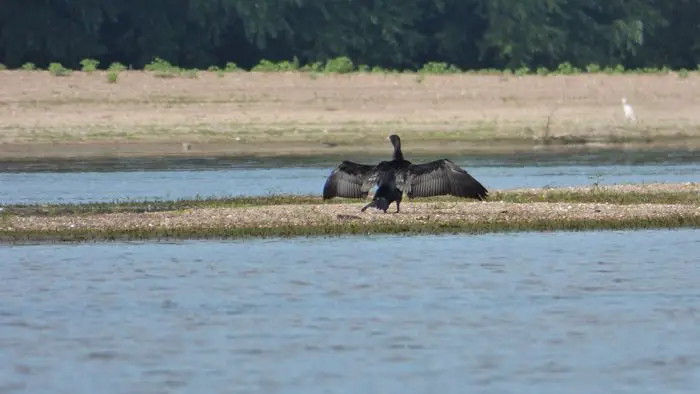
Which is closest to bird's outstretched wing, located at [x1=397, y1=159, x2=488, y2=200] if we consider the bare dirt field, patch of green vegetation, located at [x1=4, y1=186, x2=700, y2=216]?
patch of green vegetation, located at [x1=4, y1=186, x2=700, y2=216]

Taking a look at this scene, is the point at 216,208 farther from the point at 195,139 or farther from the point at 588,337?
the point at 195,139

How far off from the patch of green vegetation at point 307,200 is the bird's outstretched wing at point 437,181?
3.21 m

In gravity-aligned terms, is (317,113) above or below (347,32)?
below

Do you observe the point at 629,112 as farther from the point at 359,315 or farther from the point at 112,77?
the point at 359,315

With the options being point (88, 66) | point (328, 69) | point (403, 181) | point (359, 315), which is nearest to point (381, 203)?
point (403, 181)

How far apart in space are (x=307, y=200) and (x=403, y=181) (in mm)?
4240

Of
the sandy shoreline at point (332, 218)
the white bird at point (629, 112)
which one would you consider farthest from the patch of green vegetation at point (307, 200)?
the white bird at point (629, 112)

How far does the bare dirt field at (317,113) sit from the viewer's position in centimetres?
4225

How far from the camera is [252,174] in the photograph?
116 feet

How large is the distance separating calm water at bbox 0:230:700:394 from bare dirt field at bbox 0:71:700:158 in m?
20.2

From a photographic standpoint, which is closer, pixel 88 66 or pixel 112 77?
pixel 112 77

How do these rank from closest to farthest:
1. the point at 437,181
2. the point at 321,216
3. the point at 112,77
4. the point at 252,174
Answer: the point at 437,181 < the point at 321,216 < the point at 252,174 < the point at 112,77

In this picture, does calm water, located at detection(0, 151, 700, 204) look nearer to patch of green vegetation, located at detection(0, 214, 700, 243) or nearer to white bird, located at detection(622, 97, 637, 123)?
white bird, located at detection(622, 97, 637, 123)

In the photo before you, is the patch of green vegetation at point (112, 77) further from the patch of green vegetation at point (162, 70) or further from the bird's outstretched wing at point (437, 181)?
the bird's outstretched wing at point (437, 181)
